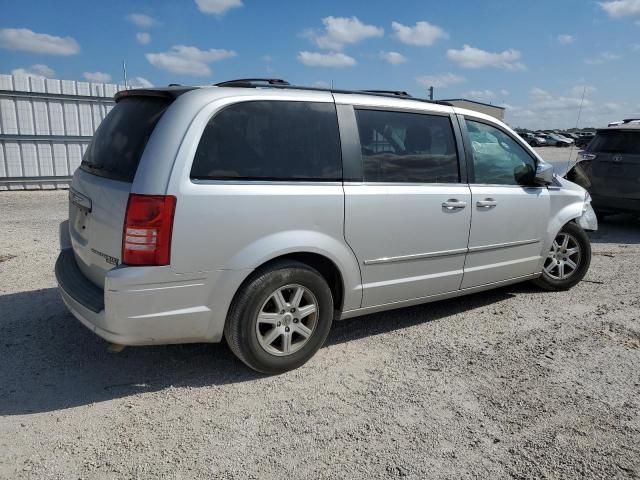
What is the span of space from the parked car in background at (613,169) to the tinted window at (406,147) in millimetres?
5517

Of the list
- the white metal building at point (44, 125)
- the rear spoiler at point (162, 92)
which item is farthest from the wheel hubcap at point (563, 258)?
the white metal building at point (44, 125)

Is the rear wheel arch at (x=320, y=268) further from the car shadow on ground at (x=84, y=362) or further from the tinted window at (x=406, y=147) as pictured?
the tinted window at (x=406, y=147)

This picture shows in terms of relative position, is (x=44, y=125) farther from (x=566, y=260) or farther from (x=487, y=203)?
(x=566, y=260)

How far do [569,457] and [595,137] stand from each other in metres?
7.79

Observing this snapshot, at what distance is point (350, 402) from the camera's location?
324 cm

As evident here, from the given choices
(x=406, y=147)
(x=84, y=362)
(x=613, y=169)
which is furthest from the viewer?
(x=613, y=169)

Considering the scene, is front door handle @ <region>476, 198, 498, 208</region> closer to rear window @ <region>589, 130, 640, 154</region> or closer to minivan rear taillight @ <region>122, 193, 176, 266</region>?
minivan rear taillight @ <region>122, 193, 176, 266</region>

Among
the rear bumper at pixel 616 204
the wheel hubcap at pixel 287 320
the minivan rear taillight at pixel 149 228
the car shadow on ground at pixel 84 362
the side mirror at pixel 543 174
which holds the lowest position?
the car shadow on ground at pixel 84 362

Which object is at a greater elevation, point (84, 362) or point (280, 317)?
point (280, 317)

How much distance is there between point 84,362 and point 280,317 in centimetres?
143

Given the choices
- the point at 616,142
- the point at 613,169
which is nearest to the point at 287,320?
the point at 613,169

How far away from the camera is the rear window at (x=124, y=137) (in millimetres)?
3213

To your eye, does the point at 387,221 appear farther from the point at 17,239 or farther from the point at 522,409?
the point at 17,239

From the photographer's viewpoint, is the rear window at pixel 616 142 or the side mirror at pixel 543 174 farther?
the rear window at pixel 616 142
